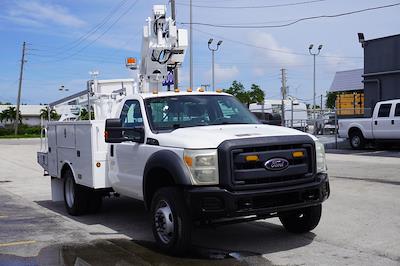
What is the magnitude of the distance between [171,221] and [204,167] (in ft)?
2.89

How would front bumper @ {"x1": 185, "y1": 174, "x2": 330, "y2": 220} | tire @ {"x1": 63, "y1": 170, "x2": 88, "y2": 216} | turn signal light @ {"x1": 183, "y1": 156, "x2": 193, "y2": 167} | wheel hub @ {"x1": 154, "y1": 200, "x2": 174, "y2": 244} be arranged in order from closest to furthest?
front bumper @ {"x1": 185, "y1": 174, "x2": 330, "y2": 220} → turn signal light @ {"x1": 183, "y1": 156, "x2": 193, "y2": 167} → wheel hub @ {"x1": 154, "y1": 200, "x2": 174, "y2": 244} → tire @ {"x1": 63, "y1": 170, "x2": 88, "y2": 216}

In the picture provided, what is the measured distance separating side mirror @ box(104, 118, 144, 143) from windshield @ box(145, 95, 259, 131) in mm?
225

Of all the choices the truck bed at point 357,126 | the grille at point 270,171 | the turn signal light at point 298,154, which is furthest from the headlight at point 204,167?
the truck bed at point 357,126

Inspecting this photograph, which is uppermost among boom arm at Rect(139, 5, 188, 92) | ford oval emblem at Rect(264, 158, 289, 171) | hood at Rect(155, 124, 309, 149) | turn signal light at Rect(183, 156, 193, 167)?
boom arm at Rect(139, 5, 188, 92)

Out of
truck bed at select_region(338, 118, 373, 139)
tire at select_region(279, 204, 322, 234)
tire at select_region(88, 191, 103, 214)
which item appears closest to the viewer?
tire at select_region(279, 204, 322, 234)

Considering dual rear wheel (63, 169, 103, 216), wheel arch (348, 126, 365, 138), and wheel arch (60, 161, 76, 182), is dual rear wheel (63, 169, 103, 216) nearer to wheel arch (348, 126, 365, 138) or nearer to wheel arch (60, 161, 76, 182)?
wheel arch (60, 161, 76, 182)

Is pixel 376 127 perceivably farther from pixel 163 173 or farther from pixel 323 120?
pixel 163 173

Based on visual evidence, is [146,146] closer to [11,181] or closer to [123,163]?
[123,163]

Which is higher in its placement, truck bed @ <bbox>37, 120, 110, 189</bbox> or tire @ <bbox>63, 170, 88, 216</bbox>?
truck bed @ <bbox>37, 120, 110, 189</bbox>

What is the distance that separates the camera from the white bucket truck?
6.11 m

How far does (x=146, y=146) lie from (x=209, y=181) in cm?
139

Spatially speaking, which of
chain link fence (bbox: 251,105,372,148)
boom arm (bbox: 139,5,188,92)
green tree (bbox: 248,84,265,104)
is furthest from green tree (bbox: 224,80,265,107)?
boom arm (bbox: 139,5,188,92)

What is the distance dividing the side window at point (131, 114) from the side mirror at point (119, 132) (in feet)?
0.94

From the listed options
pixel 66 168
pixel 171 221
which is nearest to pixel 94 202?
pixel 66 168
